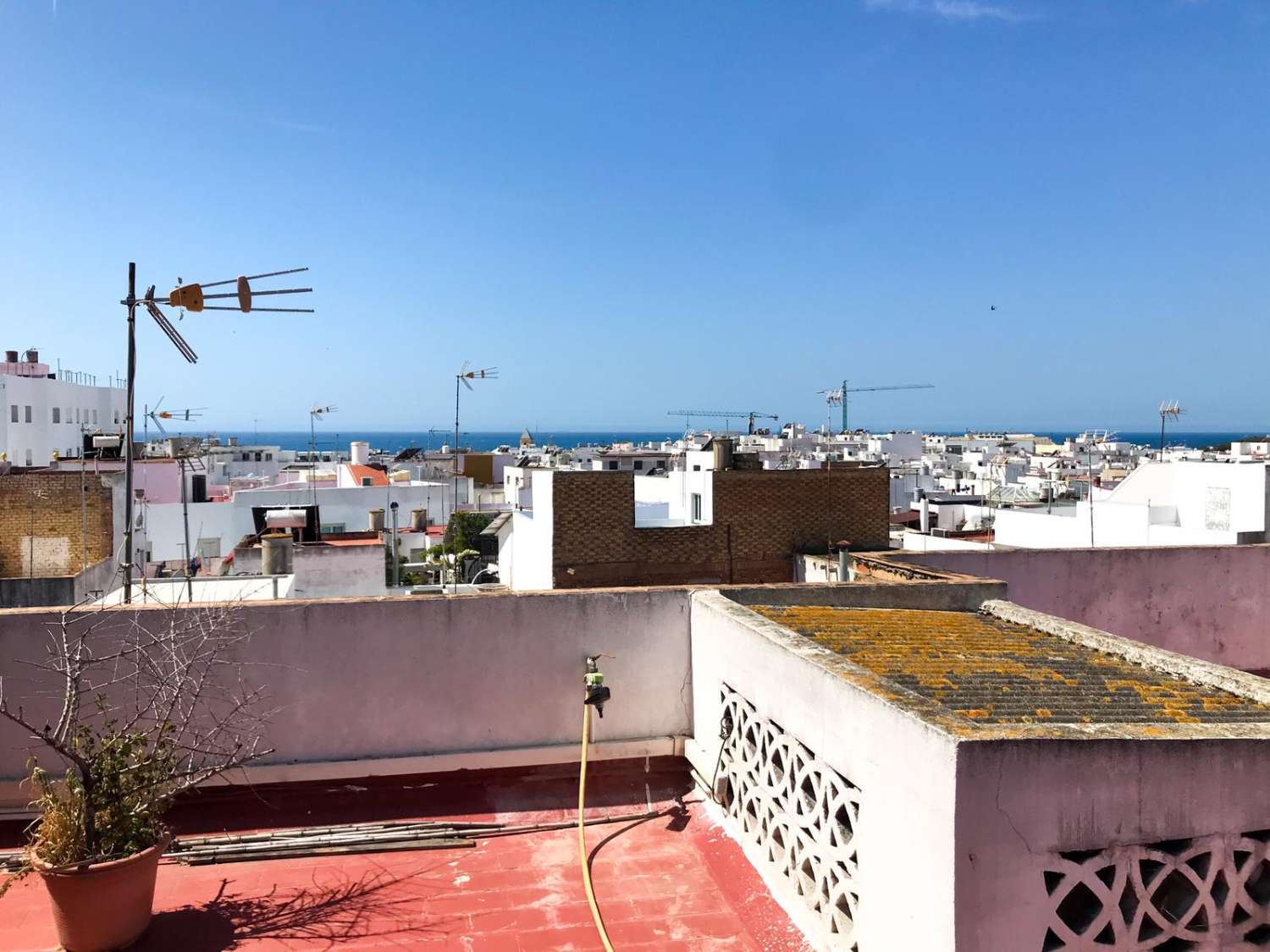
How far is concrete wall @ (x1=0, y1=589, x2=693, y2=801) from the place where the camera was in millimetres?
6422

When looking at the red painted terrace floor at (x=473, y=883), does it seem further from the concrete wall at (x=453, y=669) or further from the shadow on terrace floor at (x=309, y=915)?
the concrete wall at (x=453, y=669)

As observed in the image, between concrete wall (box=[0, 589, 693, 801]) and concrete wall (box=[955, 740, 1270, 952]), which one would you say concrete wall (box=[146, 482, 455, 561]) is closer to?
concrete wall (box=[0, 589, 693, 801])

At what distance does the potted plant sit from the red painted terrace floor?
0.37 metres

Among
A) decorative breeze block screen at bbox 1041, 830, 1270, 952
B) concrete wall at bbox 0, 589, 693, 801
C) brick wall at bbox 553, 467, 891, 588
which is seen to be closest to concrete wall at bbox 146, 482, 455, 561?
brick wall at bbox 553, 467, 891, 588

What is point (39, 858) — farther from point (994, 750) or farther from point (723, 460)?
point (723, 460)

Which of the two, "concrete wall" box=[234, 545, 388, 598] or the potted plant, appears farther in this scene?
"concrete wall" box=[234, 545, 388, 598]

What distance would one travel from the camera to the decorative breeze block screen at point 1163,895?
143 inches

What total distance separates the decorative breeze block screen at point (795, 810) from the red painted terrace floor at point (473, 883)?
0.28 metres

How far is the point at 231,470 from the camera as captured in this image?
5281 centimetres

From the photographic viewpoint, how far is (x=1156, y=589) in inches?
388

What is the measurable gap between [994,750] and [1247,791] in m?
1.15

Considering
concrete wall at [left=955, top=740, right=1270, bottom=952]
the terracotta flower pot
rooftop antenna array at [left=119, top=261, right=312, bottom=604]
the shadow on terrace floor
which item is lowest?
the shadow on terrace floor

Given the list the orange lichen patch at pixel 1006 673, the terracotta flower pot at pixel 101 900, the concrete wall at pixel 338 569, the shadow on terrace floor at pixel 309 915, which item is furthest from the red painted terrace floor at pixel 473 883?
the concrete wall at pixel 338 569

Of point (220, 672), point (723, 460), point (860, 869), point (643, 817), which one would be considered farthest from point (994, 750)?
point (723, 460)
